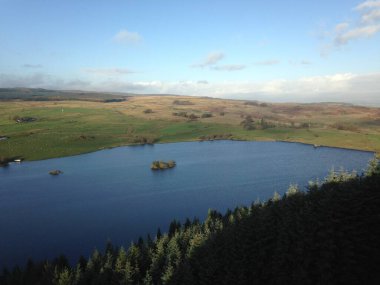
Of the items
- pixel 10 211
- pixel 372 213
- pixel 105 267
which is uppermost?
pixel 372 213

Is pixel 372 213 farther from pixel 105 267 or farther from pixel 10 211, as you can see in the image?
pixel 10 211

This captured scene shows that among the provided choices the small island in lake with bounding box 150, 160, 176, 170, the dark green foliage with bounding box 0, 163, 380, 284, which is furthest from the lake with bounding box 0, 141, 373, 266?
the dark green foliage with bounding box 0, 163, 380, 284

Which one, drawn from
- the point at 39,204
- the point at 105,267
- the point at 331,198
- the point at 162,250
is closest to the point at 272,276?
the point at 331,198

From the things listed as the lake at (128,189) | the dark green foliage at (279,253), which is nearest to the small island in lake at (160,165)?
the lake at (128,189)

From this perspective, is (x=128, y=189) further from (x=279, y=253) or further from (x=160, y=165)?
(x=279, y=253)

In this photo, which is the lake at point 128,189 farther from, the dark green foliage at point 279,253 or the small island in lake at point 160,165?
the dark green foliage at point 279,253

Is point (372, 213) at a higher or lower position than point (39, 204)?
higher

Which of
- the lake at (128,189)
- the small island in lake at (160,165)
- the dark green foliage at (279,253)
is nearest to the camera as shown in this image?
the dark green foliage at (279,253)

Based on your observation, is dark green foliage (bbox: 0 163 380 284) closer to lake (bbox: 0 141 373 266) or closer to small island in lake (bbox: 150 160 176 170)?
lake (bbox: 0 141 373 266)
